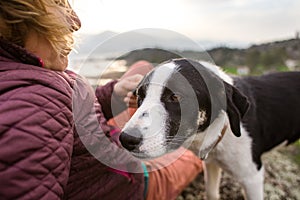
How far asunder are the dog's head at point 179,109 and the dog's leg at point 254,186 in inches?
18.8

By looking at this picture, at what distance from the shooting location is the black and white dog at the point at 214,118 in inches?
77.1

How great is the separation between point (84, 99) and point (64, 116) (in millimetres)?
354

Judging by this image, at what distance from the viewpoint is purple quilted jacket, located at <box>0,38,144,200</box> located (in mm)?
1150

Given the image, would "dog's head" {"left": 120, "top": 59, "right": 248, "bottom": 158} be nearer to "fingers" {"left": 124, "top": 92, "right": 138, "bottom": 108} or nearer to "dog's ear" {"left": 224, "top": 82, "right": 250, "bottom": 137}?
"dog's ear" {"left": 224, "top": 82, "right": 250, "bottom": 137}

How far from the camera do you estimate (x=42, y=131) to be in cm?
124

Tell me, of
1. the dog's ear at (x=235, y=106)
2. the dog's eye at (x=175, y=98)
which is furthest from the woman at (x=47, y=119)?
the dog's ear at (x=235, y=106)

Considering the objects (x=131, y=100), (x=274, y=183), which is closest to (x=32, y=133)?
(x=131, y=100)

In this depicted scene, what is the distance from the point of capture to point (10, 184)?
1.12 meters

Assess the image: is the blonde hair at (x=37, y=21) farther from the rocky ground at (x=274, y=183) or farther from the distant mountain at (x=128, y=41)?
the rocky ground at (x=274, y=183)

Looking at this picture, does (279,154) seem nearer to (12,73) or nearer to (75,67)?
(75,67)

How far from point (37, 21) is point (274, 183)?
2.97 metres

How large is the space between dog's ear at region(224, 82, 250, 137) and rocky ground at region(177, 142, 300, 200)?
1.24m

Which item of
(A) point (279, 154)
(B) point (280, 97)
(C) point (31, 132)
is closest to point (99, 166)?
(C) point (31, 132)

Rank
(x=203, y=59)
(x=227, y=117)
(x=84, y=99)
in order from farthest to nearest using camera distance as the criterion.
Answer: (x=203, y=59) < (x=227, y=117) < (x=84, y=99)
